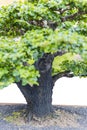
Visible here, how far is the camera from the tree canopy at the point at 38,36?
1919mm

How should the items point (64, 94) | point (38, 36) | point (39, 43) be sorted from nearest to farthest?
point (39, 43) < point (38, 36) < point (64, 94)

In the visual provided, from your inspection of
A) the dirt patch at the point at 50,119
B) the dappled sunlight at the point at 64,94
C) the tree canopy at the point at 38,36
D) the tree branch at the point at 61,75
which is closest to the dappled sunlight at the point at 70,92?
the dappled sunlight at the point at 64,94

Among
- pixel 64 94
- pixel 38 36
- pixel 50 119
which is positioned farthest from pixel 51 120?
pixel 64 94

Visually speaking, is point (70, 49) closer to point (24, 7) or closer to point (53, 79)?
point (24, 7)

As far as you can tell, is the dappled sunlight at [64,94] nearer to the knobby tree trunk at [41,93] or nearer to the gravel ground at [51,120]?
the gravel ground at [51,120]

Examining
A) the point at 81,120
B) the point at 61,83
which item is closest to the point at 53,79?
the point at 81,120

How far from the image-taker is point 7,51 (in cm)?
206

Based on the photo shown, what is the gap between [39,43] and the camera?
1963 millimetres

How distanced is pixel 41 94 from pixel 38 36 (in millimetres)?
1100

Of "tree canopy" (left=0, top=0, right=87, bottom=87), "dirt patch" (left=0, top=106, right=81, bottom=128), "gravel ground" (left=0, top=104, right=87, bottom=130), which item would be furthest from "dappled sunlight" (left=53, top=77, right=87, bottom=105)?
"tree canopy" (left=0, top=0, right=87, bottom=87)

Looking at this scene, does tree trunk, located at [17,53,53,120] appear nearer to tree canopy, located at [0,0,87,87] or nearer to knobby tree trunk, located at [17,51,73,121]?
knobby tree trunk, located at [17,51,73,121]

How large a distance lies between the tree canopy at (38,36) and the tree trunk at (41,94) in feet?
0.78

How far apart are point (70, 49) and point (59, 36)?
5.0 inches

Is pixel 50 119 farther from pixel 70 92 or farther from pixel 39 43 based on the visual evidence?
pixel 70 92
